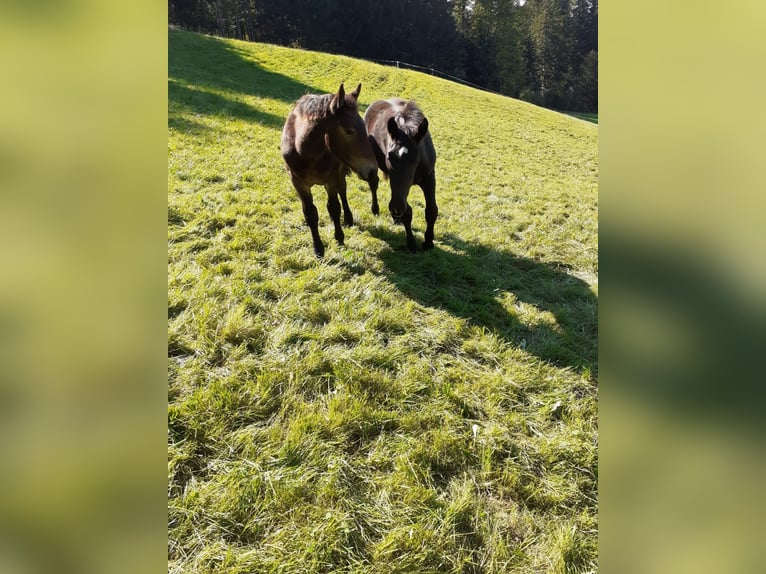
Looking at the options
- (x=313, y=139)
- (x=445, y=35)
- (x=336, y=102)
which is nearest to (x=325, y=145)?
(x=313, y=139)

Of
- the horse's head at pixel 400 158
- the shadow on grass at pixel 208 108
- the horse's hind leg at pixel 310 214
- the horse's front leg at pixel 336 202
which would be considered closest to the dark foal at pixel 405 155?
the horse's head at pixel 400 158

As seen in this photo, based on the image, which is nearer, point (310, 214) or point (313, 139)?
point (313, 139)

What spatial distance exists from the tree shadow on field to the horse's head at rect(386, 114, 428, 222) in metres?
7.69

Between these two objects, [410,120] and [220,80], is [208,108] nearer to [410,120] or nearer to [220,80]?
[220,80]

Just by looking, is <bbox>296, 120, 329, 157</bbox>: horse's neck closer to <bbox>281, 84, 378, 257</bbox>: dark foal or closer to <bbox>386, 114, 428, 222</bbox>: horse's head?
<bbox>281, 84, 378, 257</bbox>: dark foal

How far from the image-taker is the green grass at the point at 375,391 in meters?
2.04

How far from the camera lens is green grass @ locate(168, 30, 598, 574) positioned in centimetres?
204

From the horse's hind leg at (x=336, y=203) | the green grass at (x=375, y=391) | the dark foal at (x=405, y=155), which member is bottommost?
the green grass at (x=375, y=391)

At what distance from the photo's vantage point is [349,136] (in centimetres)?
445

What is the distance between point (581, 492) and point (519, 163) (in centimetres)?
1252

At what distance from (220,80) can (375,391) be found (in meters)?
20.3

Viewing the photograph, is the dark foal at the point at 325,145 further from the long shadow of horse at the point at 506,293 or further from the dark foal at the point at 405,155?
the long shadow of horse at the point at 506,293
